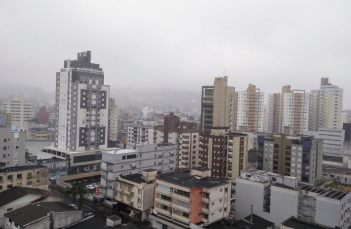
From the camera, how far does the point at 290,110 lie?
91062 millimetres

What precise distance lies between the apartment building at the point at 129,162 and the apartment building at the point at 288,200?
12337 millimetres

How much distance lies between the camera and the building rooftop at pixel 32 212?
75.1 feet

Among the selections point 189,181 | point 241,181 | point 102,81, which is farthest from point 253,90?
point 189,181

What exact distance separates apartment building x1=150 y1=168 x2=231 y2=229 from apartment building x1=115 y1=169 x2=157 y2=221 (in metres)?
2.51

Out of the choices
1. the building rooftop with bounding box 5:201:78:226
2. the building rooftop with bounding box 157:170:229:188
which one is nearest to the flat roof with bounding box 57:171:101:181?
the building rooftop with bounding box 5:201:78:226

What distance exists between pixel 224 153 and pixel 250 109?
48.6 m

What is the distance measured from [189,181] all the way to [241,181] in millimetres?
7548

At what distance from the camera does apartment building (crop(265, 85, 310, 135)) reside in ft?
291

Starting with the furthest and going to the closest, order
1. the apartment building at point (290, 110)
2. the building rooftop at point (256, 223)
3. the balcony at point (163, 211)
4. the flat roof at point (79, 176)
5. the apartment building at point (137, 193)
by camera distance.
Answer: the apartment building at point (290, 110) < the flat roof at point (79, 176) < the apartment building at point (137, 193) < the balcony at point (163, 211) < the building rooftop at point (256, 223)

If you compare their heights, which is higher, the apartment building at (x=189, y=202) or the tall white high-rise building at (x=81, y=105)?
the tall white high-rise building at (x=81, y=105)

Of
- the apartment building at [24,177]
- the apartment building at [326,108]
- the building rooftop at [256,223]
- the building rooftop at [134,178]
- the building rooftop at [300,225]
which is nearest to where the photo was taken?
the building rooftop at [300,225]

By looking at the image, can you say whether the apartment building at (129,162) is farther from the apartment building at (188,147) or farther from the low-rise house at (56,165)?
the low-rise house at (56,165)

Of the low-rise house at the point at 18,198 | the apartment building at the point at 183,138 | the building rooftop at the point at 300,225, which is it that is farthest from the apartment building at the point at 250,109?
the low-rise house at the point at 18,198

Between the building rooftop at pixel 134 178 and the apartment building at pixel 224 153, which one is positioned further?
the apartment building at pixel 224 153
